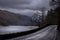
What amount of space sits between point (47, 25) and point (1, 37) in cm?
67

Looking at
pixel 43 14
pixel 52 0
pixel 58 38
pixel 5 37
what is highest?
pixel 52 0

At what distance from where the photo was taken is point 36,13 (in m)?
1.89

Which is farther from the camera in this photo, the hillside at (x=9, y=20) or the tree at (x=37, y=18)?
the hillside at (x=9, y=20)

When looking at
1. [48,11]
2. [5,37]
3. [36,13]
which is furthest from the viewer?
[36,13]

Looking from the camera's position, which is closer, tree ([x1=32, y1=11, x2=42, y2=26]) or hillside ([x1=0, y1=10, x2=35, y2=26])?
tree ([x1=32, y1=11, x2=42, y2=26])

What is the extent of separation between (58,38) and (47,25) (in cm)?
22

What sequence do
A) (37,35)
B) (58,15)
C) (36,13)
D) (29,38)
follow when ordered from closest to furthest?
(58,15)
(29,38)
(37,35)
(36,13)

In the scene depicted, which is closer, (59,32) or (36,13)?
(59,32)

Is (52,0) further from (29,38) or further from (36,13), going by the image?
(36,13)

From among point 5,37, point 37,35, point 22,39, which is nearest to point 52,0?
point 37,35

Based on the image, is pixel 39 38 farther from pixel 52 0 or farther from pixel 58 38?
pixel 52 0

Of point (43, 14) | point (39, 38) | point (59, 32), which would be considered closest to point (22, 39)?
point (39, 38)

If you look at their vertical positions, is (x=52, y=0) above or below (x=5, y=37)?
above

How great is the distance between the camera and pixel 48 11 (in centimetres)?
165
